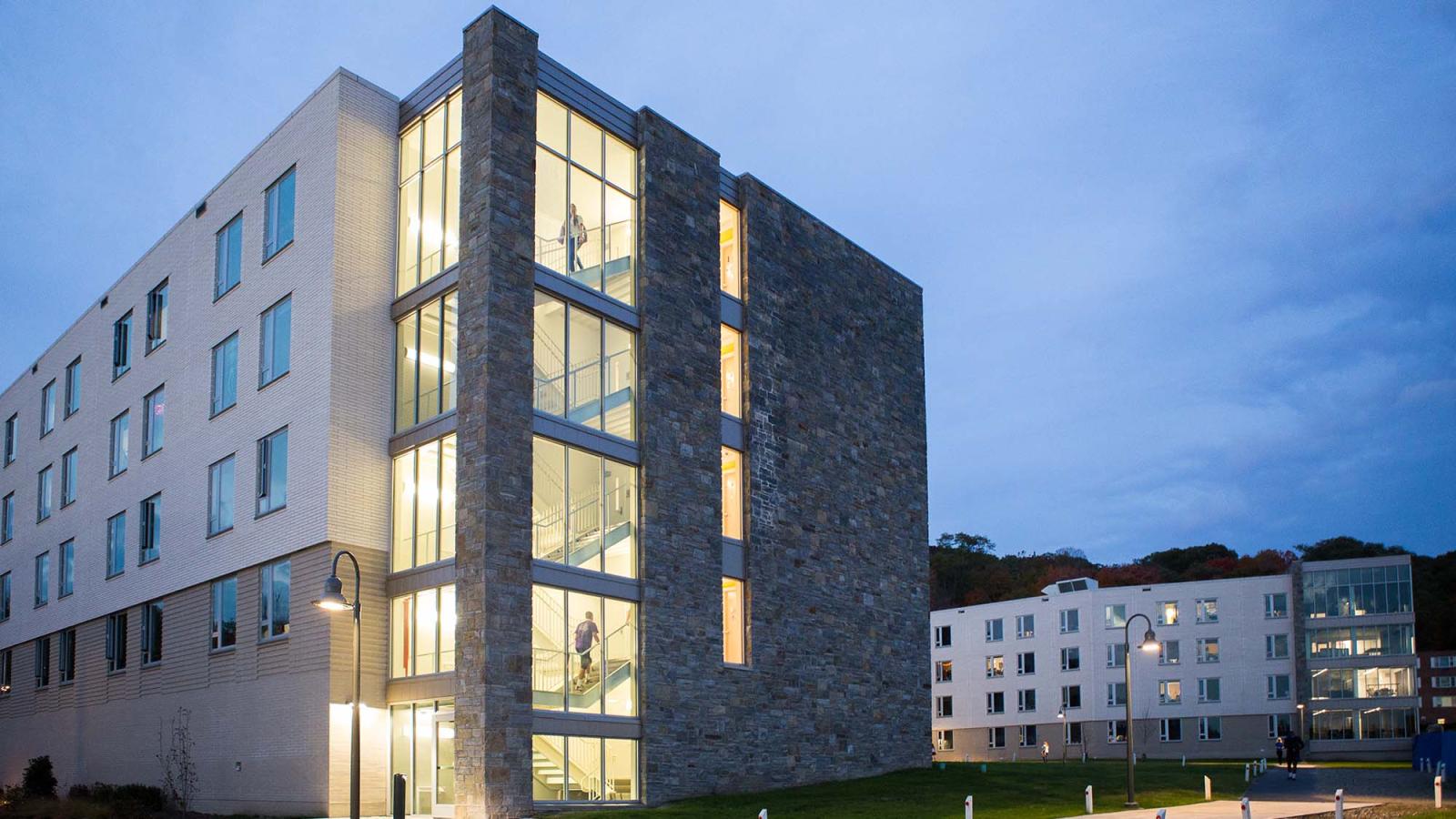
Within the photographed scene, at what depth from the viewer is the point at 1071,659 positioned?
80.2 meters

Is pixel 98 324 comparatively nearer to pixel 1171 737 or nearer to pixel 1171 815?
pixel 1171 815

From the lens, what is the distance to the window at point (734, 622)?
3291 centimetres

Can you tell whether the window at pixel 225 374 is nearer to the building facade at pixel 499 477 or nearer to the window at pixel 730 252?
the building facade at pixel 499 477

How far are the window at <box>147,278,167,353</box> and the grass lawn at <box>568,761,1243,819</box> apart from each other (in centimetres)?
2110

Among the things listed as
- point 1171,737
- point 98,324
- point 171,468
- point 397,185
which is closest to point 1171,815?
point 397,185

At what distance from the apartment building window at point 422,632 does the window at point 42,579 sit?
22557 millimetres

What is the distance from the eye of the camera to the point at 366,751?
27.9 m

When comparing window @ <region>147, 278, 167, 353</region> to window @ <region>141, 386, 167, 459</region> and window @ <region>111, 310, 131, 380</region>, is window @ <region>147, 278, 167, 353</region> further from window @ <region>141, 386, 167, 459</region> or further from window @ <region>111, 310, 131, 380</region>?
window @ <region>111, 310, 131, 380</region>

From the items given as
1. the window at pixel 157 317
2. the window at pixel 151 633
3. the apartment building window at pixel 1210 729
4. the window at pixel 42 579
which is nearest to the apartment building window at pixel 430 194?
the window at pixel 157 317

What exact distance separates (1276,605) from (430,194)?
6072 centimetres

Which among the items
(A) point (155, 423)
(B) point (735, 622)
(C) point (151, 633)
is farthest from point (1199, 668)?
(A) point (155, 423)

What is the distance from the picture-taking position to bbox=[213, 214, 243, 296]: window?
1350 inches

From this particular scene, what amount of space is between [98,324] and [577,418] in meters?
23.8

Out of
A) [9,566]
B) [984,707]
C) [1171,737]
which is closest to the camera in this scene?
[9,566]
